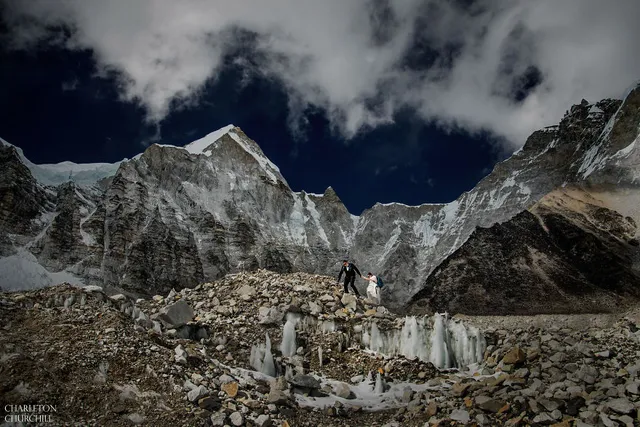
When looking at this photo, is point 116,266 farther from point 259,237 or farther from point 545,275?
point 545,275

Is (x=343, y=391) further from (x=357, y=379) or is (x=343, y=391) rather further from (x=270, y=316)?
(x=270, y=316)

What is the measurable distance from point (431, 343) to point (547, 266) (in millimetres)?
76082

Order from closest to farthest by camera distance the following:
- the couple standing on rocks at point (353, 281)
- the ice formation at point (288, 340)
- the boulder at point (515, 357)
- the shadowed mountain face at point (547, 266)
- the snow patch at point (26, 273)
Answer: the boulder at point (515, 357) → the ice formation at point (288, 340) → the couple standing on rocks at point (353, 281) → the shadowed mountain face at point (547, 266) → the snow patch at point (26, 273)

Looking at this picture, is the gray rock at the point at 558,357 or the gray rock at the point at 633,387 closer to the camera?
the gray rock at the point at 633,387

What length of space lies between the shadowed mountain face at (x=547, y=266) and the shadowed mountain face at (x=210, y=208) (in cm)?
467

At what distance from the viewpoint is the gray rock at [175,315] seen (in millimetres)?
18258

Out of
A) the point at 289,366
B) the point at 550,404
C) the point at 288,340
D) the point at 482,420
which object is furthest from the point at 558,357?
the point at 288,340

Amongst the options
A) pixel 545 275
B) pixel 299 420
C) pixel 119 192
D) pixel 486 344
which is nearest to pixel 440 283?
pixel 545 275

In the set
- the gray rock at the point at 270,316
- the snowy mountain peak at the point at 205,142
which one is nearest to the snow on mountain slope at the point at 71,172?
the snowy mountain peak at the point at 205,142

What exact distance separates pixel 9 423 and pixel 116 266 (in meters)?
130

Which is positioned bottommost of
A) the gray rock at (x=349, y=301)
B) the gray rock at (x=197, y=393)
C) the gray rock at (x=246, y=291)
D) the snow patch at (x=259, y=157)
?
the gray rock at (x=197, y=393)

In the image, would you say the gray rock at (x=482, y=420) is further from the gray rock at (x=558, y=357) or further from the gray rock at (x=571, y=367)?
the gray rock at (x=558, y=357)

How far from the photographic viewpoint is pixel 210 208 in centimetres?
15725

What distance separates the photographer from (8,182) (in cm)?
12350
